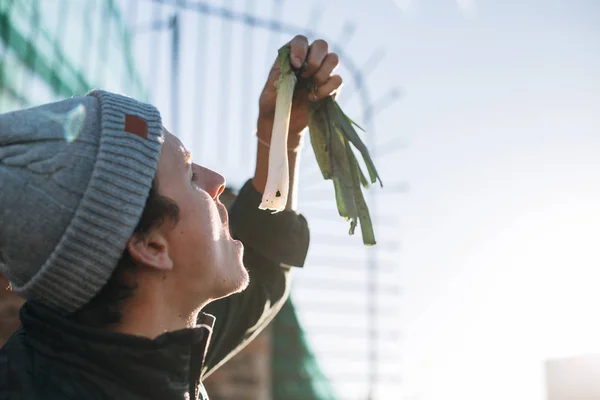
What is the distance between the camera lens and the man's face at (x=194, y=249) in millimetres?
2168

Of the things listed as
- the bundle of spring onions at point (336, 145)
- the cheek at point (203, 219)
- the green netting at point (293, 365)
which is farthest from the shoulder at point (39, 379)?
the green netting at point (293, 365)

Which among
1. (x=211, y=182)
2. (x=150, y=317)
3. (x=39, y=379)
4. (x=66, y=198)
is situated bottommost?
(x=39, y=379)

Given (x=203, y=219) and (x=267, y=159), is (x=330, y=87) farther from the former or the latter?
(x=203, y=219)

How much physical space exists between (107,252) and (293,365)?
10.6 ft

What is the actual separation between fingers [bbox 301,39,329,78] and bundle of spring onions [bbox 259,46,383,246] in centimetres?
6

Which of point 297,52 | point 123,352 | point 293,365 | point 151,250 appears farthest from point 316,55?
point 293,365

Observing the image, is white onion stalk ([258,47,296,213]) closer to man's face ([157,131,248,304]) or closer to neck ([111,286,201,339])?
Result: man's face ([157,131,248,304])

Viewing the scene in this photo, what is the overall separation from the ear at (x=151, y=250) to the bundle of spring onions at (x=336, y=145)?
369 mm

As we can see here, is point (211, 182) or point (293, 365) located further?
point (293, 365)

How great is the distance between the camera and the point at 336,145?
2.61 m

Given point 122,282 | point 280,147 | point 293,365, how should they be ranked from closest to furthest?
point 122,282 < point 280,147 < point 293,365

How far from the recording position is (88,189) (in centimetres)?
201

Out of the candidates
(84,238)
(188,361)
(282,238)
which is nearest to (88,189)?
(84,238)

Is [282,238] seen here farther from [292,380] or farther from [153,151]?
[292,380]
